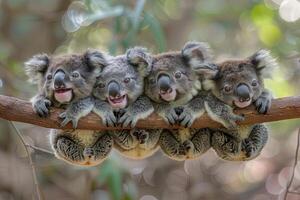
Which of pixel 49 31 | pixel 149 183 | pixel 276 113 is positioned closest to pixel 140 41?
pixel 49 31

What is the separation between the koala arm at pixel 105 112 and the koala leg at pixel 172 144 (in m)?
0.44

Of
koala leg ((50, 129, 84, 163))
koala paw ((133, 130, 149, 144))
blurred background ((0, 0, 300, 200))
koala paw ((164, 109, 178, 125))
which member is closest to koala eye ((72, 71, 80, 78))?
koala leg ((50, 129, 84, 163))

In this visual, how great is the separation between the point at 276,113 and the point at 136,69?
0.88 metres

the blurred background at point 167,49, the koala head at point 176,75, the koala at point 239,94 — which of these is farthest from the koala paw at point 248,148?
the blurred background at point 167,49

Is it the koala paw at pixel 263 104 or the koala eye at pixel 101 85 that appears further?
the koala eye at pixel 101 85

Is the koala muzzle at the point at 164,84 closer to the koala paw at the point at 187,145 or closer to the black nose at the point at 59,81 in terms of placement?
the koala paw at the point at 187,145

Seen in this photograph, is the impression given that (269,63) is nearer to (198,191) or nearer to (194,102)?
(194,102)

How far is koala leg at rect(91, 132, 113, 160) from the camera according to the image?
3705mm

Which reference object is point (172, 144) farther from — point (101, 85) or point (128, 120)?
point (101, 85)

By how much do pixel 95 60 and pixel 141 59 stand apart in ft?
0.90

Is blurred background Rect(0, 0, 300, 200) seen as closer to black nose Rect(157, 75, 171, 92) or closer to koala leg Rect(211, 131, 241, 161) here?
koala leg Rect(211, 131, 241, 161)

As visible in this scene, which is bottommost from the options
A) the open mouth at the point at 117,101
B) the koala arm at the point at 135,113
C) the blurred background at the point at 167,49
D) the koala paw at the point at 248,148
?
the koala paw at the point at 248,148

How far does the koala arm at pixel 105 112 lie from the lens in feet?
11.2

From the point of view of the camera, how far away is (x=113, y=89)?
3.52 meters
